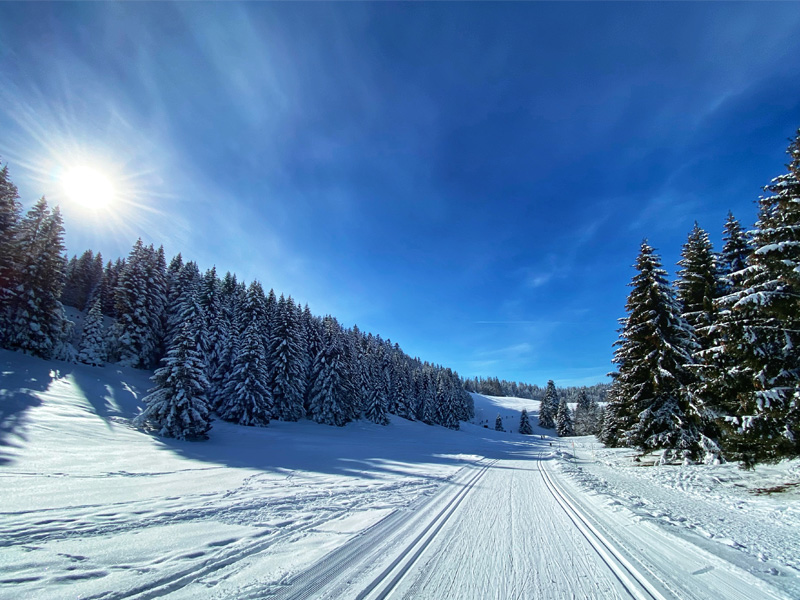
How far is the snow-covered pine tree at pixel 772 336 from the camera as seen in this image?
29.0ft

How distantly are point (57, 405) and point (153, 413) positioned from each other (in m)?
4.37

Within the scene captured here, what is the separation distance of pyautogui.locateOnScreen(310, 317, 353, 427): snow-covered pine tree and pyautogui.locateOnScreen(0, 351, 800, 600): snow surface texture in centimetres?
2508

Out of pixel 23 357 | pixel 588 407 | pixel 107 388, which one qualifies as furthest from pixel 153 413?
pixel 588 407

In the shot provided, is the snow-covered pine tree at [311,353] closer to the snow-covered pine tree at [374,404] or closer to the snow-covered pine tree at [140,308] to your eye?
the snow-covered pine tree at [374,404]

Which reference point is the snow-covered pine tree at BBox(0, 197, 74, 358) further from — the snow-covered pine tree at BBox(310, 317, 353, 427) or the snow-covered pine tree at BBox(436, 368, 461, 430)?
the snow-covered pine tree at BBox(436, 368, 461, 430)

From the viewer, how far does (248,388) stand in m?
29.5

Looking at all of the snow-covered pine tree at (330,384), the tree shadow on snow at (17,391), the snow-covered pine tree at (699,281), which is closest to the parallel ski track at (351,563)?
the tree shadow on snow at (17,391)

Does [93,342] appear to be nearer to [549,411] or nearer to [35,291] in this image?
[35,291]

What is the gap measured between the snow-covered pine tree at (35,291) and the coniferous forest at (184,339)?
8 centimetres

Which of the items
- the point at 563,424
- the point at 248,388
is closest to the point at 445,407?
the point at 563,424

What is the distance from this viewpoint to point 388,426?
4691cm

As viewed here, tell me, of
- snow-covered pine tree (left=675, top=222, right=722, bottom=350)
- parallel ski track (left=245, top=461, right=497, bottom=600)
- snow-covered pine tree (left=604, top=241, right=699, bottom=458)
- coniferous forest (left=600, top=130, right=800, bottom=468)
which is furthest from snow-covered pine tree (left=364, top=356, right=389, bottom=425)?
parallel ski track (left=245, top=461, right=497, bottom=600)

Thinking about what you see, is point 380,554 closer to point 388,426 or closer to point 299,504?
point 299,504

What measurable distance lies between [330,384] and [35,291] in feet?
86.2
